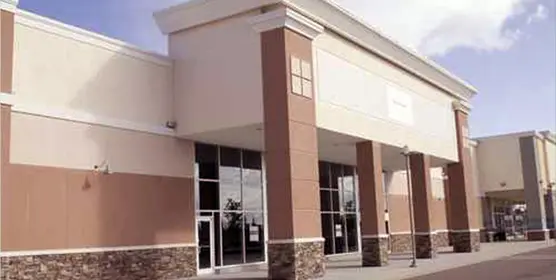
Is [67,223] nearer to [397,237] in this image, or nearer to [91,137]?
[91,137]

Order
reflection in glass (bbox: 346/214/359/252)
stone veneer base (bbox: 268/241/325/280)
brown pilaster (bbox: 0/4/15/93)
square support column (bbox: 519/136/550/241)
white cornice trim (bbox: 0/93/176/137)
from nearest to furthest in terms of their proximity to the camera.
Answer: brown pilaster (bbox: 0/4/15/93)
white cornice trim (bbox: 0/93/176/137)
stone veneer base (bbox: 268/241/325/280)
reflection in glass (bbox: 346/214/359/252)
square support column (bbox: 519/136/550/241)

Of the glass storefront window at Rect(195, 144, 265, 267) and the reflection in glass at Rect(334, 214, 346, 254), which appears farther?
the reflection in glass at Rect(334, 214, 346, 254)

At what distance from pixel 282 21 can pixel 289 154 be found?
14.2 ft

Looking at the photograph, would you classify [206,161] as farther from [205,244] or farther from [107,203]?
[107,203]

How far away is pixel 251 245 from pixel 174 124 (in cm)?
658

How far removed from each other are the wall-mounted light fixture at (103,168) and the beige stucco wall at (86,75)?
153cm

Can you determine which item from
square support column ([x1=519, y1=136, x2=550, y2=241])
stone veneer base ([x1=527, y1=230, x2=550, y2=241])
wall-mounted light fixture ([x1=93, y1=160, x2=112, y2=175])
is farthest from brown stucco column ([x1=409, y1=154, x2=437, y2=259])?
stone veneer base ([x1=527, y1=230, x2=550, y2=241])

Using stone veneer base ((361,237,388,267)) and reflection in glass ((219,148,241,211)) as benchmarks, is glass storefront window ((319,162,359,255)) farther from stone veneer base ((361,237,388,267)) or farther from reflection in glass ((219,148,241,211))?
reflection in glass ((219,148,241,211))

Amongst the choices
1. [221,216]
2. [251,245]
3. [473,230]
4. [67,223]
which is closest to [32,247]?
[67,223]

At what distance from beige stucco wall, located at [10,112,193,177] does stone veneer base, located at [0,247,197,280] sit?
8.61 feet

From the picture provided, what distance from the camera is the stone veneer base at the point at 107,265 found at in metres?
18.3

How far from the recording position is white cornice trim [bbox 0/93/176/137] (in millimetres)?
18688

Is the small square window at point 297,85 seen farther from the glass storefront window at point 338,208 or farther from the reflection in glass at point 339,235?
the reflection in glass at point 339,235

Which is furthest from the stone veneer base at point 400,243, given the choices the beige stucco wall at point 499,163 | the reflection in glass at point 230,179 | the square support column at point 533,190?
the beige stucco wall at point 499,163
